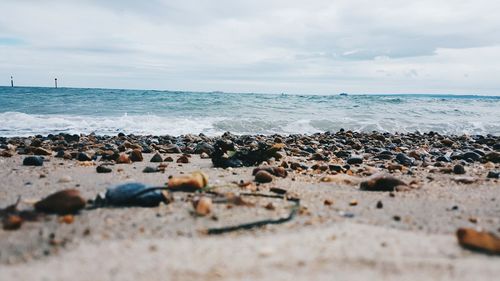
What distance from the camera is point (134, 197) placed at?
238 cm

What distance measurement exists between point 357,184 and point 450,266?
6.21ft

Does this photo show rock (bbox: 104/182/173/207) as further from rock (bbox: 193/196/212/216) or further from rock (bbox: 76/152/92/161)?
rock (bbox: 76/152/92/161)

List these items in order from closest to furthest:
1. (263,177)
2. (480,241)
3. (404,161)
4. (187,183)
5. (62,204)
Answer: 1. (480,241)
2. (62,204)
3. (187,183)
4. (263,177)
5. (404,161)

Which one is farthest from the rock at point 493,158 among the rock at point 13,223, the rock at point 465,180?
the rock at point 13,223

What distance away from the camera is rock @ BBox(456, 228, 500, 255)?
170cm

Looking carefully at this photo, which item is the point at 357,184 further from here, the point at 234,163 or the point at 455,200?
the point at 234,163

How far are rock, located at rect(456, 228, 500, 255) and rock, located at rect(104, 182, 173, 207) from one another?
163 cm

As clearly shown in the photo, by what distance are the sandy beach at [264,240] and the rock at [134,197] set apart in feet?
0.20

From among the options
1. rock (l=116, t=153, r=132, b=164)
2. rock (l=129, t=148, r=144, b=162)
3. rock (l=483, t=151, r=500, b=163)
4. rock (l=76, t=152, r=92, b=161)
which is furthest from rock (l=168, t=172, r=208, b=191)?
rock (l=483, t=151, r=500, b=163)

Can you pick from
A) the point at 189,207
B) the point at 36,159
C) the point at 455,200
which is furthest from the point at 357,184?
the point at 36,159

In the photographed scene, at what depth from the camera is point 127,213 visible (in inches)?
88.7

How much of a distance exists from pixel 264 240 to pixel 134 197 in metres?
0.91

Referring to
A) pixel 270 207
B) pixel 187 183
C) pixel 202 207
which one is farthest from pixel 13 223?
pixel 270 207

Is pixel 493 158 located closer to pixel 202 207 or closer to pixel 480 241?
pixel 480 241
